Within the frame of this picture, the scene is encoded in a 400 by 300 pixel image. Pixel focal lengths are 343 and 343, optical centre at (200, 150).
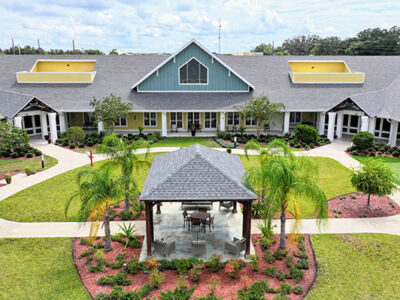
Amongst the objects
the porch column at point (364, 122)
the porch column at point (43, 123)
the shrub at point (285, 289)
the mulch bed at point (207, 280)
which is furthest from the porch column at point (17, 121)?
the porch column at point (364, 122)

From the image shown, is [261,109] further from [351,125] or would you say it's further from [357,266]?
[357,266]

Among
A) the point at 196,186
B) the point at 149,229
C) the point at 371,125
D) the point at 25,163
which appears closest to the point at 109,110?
the point at 25,163

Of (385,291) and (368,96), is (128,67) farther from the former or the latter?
(385,291)

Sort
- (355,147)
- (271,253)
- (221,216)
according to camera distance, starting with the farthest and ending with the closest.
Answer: (355,147) < (221,216) < (271,253)

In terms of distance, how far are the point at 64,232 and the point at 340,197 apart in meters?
14.1

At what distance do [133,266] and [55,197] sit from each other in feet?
28.4

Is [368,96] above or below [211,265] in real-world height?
above

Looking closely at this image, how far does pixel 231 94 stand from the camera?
1357 inches

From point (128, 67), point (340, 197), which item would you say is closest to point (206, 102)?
point (128, 67)

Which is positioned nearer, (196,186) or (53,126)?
(196,186)

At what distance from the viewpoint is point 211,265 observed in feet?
40.0

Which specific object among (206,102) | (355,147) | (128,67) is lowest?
(355,147)

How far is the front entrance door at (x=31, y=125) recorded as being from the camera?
3222cm

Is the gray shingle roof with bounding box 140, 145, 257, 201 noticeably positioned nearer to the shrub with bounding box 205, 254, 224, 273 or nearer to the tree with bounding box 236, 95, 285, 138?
the shrub with bounding box 205, 254, 224, 273
